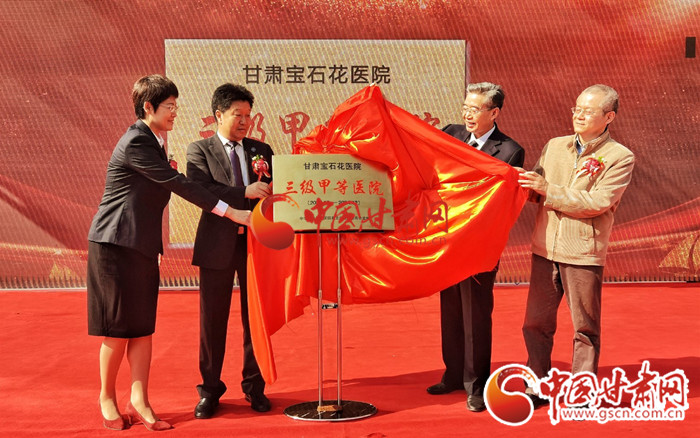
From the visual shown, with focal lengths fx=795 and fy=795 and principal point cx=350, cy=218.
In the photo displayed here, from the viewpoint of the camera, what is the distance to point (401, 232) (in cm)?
317

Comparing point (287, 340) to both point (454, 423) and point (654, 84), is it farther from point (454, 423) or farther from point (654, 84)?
point (654, 84)

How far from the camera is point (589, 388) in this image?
331 centimetres

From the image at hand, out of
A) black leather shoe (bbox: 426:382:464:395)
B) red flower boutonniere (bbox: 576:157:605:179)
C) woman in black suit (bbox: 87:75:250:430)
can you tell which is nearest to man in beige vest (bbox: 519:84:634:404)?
red flower boutonniere (bbox: 576:157:605:179)

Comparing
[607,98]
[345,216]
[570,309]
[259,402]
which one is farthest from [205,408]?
[607,98]

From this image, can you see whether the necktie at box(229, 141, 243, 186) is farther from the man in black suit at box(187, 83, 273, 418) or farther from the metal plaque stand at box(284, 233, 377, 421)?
the metal plaque stand at box(284, 233, 377, 421)

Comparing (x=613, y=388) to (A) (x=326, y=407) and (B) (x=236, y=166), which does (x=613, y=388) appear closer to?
(A) (x=326, y=407)

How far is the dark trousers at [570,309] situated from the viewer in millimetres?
3186

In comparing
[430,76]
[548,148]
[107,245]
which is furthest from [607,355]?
[430,76]

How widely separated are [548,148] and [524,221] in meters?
3.54

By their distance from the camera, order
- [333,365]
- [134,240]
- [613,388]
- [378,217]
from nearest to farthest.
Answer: [134,240]
[378,217]
[613,388]
[333,365]

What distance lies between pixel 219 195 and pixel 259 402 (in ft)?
2.80

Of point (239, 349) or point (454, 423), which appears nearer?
point (454, 423)

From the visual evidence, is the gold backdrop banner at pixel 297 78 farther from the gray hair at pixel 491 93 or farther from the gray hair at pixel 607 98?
the gray hair at pixel 607 98

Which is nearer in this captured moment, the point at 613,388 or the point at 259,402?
the point at 259,402
